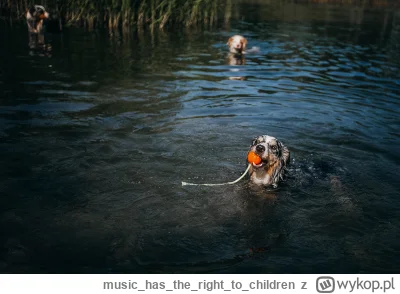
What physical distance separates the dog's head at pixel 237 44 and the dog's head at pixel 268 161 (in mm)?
11675

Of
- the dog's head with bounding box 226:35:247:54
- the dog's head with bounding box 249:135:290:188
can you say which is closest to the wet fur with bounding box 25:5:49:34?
the dog's head with bounding box 226:35:247:54

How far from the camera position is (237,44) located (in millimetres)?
17531

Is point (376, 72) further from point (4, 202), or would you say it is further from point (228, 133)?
point (4, 202)

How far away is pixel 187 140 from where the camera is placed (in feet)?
27.3

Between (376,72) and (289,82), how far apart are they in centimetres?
390

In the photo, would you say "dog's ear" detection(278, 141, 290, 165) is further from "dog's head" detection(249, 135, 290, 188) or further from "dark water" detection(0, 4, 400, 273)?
"dark water" detection(0, 4, 400, 273)

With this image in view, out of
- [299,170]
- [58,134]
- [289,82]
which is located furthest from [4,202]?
[289,82]

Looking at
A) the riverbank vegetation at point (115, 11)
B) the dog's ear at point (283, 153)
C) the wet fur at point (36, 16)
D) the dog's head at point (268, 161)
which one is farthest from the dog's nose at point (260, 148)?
the riverbank vegetation at point (115, 11)

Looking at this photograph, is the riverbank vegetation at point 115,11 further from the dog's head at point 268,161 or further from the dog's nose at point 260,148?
the dog's nose at point 260,148

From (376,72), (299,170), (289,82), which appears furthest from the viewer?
(376,72)

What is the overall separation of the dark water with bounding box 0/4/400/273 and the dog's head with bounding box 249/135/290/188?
0.20 m

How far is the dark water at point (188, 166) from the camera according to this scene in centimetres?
477

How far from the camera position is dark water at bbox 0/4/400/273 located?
4773 millimetres

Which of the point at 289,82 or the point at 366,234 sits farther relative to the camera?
the point at 289,82
